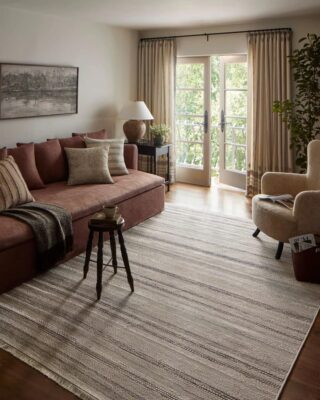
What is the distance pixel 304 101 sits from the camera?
16.6 ft

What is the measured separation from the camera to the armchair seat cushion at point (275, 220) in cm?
335

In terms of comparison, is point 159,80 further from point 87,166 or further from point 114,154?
point 87,166

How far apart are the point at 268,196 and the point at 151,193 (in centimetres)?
135

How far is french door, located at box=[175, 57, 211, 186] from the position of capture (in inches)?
236

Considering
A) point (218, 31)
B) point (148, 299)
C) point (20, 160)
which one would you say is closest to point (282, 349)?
point (148, 299)

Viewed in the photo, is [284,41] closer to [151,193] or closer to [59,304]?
[151,193]

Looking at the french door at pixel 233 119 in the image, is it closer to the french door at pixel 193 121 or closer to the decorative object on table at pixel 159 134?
the french door at pixel 193 121

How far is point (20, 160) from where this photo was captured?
3.89 metres

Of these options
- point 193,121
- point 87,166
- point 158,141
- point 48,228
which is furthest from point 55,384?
point 193,121

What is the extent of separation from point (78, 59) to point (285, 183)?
3.01 m

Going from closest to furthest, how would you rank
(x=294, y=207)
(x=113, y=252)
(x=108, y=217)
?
1. (x=108, y=217)
2. (x=113, y=252)
3. (x=294, y=207)

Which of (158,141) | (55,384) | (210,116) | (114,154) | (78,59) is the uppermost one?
(78,59)

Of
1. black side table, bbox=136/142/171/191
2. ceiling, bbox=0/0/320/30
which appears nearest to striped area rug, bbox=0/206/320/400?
black side table, bbox=136/142/171/191

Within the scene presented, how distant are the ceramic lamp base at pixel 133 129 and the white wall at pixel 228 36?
1.29 meters
